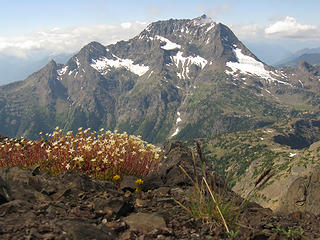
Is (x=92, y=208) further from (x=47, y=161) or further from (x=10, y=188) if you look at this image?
(x=47, y=161)

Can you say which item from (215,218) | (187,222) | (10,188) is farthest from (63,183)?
(215,218)

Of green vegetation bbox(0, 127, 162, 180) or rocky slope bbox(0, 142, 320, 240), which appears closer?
rocky slope bbox(0, 142, 320, 240)

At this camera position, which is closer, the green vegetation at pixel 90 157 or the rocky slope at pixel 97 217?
the rocky slope at pixel 97 217

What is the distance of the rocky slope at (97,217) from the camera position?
4816 millimetres

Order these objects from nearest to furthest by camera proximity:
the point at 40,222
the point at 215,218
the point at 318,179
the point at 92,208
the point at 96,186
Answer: the point at 40,222, the point at 215,218, the point at 92,208, the point at 96,186, the point at 318,179

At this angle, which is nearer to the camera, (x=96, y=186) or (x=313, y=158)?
(x=96, y=186)

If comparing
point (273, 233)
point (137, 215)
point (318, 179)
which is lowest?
point (318, 179)

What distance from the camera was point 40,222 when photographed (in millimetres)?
5000

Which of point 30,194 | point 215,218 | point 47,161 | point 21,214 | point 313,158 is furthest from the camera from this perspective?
point 313,158

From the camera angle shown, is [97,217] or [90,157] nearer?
[97,217]

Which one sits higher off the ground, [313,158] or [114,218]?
[114,218]

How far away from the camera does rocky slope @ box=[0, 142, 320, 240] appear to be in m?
4.82

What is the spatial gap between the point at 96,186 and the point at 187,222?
3577 mm

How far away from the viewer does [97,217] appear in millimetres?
6070
